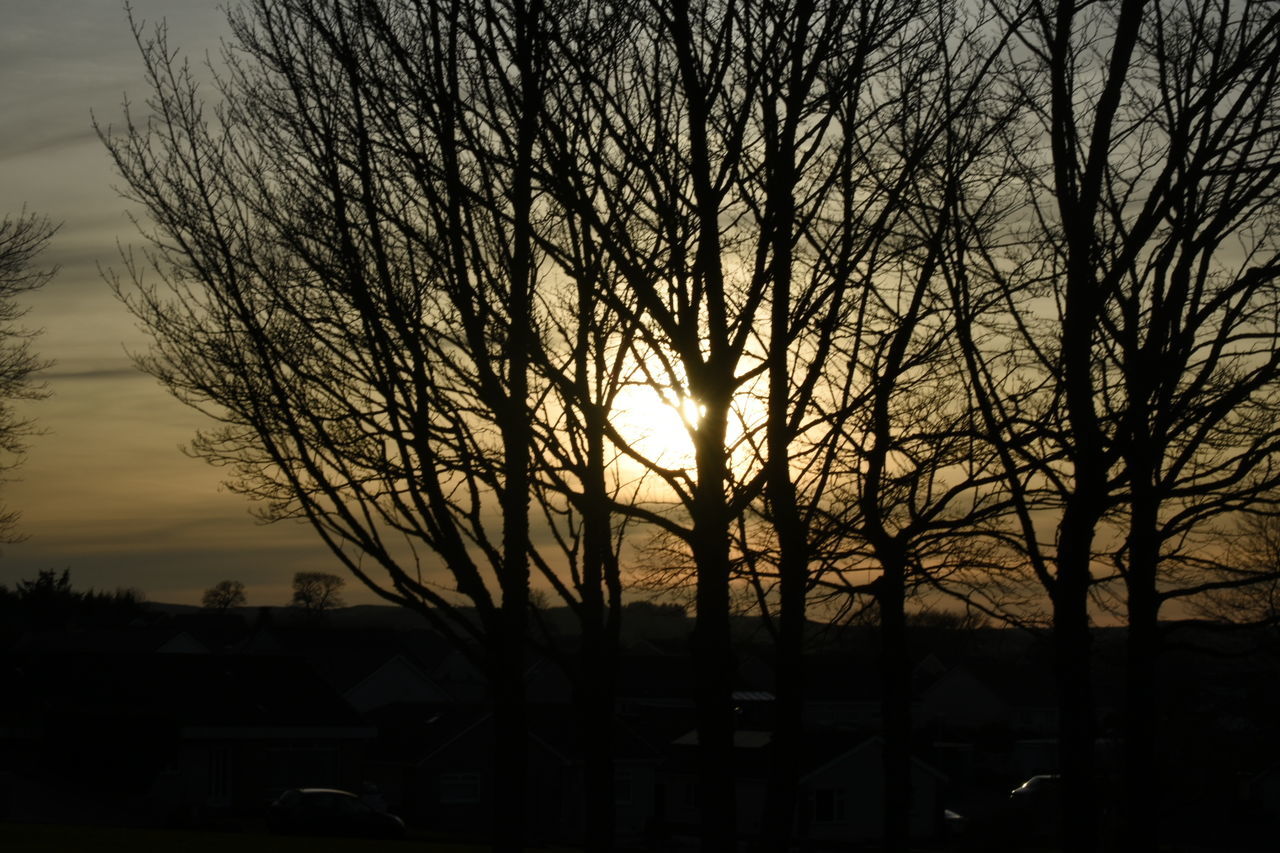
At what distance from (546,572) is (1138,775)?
6.31m

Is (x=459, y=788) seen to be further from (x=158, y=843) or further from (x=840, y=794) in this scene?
(x=158, y=843)

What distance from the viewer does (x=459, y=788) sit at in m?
50.7

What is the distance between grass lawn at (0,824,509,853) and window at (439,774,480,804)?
81.5 feet

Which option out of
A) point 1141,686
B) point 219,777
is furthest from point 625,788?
point 1141,686

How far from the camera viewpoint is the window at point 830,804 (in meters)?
49.9

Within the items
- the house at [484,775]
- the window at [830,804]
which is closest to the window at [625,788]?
the house at [484,775]

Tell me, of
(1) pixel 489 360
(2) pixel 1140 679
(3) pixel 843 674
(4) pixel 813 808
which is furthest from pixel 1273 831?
(1) pixel 489 360

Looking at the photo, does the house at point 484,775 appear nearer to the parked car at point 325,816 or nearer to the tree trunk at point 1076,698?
the parked car at point 325,816

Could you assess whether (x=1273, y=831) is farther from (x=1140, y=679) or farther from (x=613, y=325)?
(x=613, y=325)

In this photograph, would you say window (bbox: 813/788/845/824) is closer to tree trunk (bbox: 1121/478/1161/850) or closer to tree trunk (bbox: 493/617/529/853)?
tree trunk (bbox: 1121/478/1161/850)

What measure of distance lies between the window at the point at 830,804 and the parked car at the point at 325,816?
18.5 metres

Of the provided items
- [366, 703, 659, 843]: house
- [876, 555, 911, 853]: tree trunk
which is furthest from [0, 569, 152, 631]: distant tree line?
[876, 555, 911, 853]: tree trunk

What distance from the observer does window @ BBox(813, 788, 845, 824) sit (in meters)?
49.9

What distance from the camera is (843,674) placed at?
252ft
